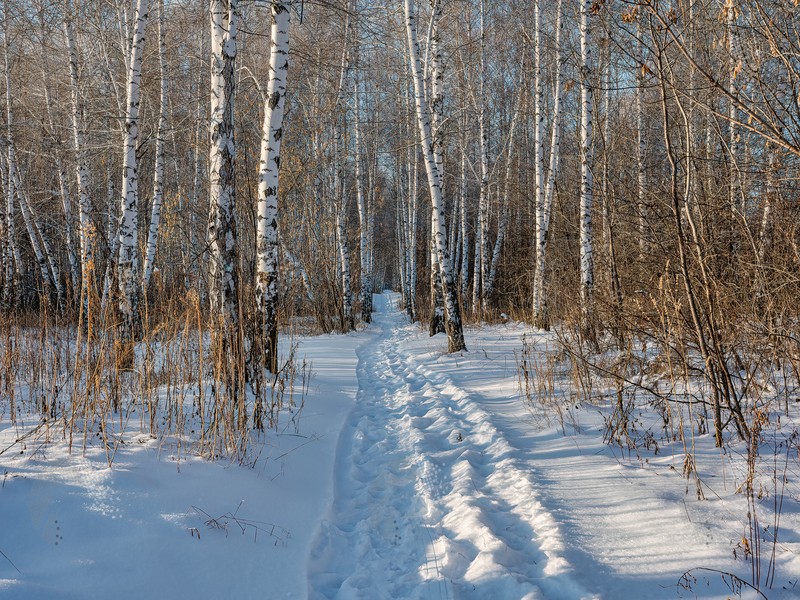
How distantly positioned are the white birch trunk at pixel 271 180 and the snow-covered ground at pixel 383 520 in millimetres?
1923

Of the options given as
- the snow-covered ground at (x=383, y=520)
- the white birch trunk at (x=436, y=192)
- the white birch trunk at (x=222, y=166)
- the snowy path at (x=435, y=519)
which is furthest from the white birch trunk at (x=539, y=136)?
the white birch trunk at (x=222, y=166)

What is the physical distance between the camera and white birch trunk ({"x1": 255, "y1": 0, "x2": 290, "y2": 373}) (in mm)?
5625

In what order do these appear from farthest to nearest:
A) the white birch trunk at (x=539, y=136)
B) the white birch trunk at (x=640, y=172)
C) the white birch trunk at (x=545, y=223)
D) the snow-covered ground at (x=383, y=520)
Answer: the white birch trunk at (x=539, y=136)
the white birch trunk at (x=545, y=223)
the white birch trunk at (x=640, y=172)
the snow-covered ground at (x=383, y=520)

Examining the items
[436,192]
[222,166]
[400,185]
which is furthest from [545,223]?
[400,185]

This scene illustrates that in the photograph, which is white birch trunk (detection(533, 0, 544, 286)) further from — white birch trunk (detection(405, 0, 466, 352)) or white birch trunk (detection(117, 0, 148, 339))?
white birch trunk (detection(117, 0, 148, 339))

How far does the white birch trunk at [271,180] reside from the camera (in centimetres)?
562

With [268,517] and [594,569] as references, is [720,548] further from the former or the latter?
[268,517]

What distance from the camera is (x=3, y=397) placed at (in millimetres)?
4441

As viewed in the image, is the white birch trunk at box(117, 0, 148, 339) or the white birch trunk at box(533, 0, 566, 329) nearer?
the white birch trunk at box(117, 0, 148, 339)

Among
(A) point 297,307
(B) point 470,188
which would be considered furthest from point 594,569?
(B) point 470,188

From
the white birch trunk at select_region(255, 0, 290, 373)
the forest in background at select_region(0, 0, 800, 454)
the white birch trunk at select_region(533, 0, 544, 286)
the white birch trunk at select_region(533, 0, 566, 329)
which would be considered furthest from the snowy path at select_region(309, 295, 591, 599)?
the white birch trunk at select_region(533, 0, 544, 286)

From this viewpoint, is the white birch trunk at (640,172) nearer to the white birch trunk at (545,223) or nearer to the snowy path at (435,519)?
the white birch trunk at (545,223)

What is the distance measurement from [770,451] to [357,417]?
361 centimetres

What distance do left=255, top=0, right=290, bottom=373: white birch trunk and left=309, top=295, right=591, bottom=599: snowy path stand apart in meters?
1.75
